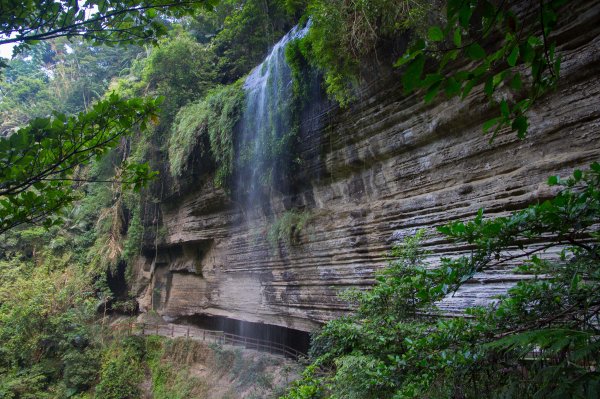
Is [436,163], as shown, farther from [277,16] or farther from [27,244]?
[27,244]

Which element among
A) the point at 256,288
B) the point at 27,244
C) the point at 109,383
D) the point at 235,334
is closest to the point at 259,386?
the point at 256,288

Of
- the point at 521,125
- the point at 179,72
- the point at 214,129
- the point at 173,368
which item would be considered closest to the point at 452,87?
the point at 521,125

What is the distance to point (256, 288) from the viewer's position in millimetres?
10086

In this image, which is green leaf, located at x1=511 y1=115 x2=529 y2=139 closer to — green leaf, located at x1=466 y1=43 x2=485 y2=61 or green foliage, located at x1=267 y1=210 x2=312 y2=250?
green leaf, located at x1=466 y1=43 x2=485 y2=61

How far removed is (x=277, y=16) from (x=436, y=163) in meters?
8.63

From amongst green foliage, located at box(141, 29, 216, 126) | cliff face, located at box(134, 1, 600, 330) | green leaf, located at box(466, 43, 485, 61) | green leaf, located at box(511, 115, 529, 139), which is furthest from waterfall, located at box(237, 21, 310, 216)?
green leaf, located at box(466, 43, 485, 61)

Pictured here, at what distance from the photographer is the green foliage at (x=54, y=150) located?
2137 mm

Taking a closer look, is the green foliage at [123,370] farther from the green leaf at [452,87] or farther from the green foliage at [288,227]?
the green leaf at [452,87]

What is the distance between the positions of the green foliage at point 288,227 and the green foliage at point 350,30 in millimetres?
2877

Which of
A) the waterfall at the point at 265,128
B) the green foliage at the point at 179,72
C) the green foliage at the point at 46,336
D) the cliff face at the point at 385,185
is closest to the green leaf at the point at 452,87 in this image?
the cliff face at the point at 385,185

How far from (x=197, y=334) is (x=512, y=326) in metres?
12.5

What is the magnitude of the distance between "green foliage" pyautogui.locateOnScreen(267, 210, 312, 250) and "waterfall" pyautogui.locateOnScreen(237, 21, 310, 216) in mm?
927

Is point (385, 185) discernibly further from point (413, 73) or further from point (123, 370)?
point (123, 370)

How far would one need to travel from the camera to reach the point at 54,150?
2.34 metres
